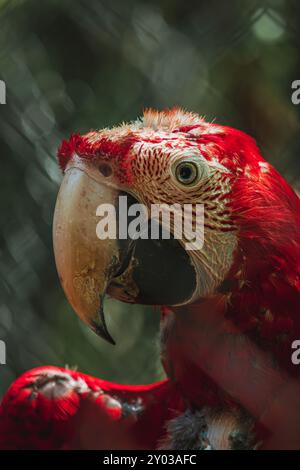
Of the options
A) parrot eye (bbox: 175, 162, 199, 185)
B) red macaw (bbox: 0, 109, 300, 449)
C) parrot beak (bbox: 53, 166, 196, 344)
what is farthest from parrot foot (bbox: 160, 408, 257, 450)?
parrot eye (bbox: 175, 162, 199, 185)

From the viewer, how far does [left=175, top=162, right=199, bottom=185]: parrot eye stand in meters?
0.94

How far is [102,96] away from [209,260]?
0.74 metres

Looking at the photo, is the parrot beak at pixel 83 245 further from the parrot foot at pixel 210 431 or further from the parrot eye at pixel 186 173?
the parrot foot at pixel 210 431

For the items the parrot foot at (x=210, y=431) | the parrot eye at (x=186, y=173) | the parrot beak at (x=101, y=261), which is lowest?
the parrot foot at (x=210, y=431)

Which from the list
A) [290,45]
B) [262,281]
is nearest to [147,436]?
[262,281]

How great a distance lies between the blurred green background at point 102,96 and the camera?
4.76 ft

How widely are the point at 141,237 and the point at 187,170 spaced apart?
103 mm

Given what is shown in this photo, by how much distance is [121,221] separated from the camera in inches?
36.4

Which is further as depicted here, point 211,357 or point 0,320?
point 0,320

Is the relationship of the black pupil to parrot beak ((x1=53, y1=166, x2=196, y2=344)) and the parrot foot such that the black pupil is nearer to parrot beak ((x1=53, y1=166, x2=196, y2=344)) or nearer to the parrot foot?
parrot beak ((x1=53, y1=166, x2=196, y2=344))

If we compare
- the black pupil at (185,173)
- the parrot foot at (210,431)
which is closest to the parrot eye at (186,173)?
the black pupil at (185,173)

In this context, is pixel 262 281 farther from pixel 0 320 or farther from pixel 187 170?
pixel 0 320

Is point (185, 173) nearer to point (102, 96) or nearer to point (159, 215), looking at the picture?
point (159, 215)
